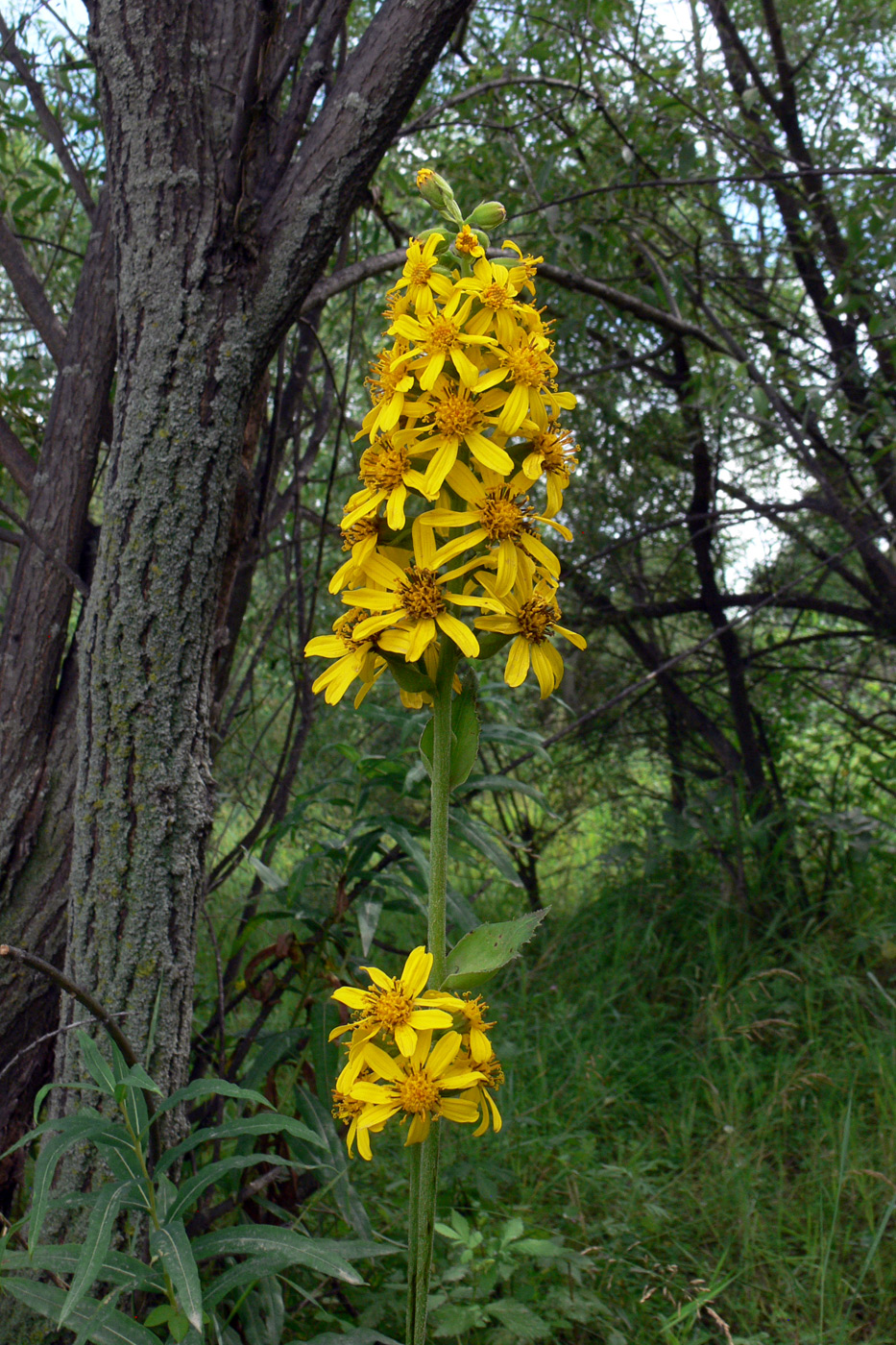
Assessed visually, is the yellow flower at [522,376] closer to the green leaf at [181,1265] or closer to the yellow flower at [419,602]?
the yellow flower at [419,602]

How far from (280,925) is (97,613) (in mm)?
2007

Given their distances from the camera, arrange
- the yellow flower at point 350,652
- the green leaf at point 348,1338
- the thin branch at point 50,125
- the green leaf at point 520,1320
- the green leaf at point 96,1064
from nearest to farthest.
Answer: the yellow flower at point 350,652 → the green leaf at point 96,1064 → the green leaf at point 348,1338 → the green leaf at point 520,1320 → the thin branch at point 50,125

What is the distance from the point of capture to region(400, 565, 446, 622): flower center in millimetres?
1000

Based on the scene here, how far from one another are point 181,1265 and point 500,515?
0.98m

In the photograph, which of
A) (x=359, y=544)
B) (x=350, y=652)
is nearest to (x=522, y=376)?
(x=359, y=544)

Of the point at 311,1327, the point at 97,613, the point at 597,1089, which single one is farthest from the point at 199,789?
the point at 597,1089

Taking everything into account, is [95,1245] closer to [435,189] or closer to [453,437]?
[453,437]

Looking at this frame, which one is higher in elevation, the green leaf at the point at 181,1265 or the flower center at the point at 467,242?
the flower center at the point at 467,242

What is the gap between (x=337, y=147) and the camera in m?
1.69

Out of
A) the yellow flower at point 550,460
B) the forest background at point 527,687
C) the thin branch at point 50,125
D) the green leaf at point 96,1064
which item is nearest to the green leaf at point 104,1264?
the green leaf at point 96,1064

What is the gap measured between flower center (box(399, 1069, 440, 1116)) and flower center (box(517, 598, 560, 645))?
0.47 meters

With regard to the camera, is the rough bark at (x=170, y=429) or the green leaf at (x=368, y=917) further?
the green leaf at (x=368, y=917)

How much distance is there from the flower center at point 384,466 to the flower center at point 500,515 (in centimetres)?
10

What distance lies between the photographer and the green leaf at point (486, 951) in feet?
3.00
